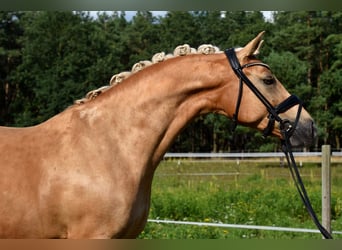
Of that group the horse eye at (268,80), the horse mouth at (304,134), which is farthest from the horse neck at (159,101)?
the horse mouth at (304,134)

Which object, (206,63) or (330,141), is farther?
(330,141)

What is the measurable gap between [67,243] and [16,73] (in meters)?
34.8

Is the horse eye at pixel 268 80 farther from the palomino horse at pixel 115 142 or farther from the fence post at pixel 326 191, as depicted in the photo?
the fence post at pixel 326 191

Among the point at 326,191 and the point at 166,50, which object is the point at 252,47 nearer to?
the point at 326,191

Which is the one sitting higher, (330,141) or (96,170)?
(96,170)

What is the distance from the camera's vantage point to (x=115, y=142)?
9.32ft

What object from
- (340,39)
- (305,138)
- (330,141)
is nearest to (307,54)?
(340,39)

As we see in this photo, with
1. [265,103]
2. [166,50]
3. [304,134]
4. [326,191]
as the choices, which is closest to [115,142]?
[265,103]

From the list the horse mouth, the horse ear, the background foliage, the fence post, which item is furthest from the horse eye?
the background foliage

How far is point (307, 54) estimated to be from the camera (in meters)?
31.0

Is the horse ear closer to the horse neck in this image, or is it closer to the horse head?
the horse head

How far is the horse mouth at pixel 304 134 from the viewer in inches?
119

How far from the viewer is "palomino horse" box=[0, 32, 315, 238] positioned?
2678 mm

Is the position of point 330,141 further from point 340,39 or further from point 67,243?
point 67,243
